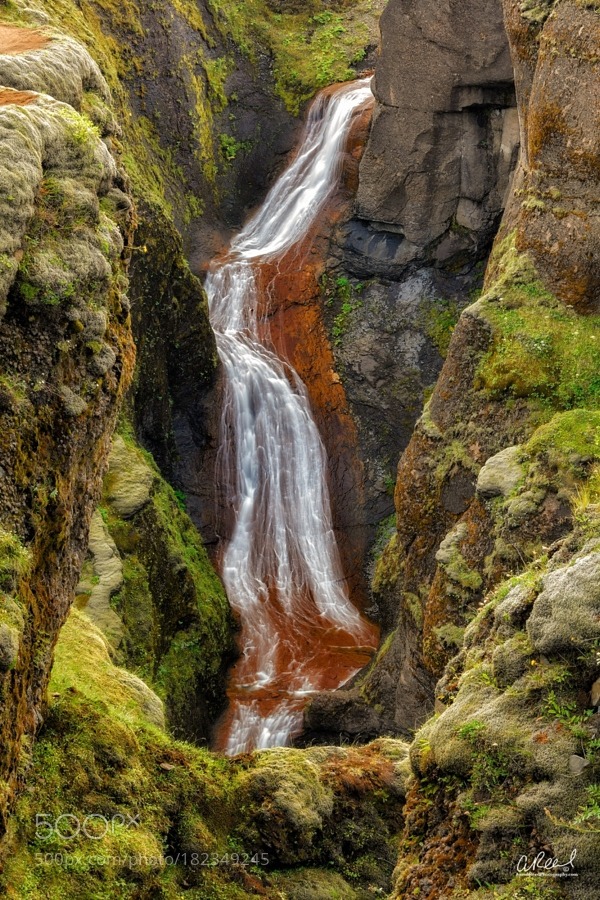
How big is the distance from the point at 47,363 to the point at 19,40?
631 cm

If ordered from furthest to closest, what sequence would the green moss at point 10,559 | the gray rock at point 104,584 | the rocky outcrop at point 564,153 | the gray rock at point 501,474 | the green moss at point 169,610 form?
1. the green moss at point 169,610
2. the gray rock at point 104,584
3. the rocky outcrop at point 564,153
4. the gray rock at point 501,474
5. the green moss at point 10,559

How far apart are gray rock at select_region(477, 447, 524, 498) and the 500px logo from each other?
696cm

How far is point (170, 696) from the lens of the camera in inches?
681

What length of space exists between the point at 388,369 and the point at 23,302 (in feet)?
60.5

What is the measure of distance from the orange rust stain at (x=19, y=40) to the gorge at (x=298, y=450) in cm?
13

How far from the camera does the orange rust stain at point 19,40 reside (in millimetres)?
10949

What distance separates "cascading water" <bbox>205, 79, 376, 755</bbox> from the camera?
801 inches

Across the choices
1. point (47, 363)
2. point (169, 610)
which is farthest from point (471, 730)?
point (169, 610)

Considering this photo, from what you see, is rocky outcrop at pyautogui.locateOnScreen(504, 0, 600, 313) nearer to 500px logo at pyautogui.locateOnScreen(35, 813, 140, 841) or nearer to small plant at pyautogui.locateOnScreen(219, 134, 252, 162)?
500px logo at pyautogui.locateOnScreen(35, 813, 140, 841)

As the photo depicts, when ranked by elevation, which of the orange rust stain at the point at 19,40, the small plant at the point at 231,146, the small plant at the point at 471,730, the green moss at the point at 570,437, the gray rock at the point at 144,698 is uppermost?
the small plant at the point at 231,146

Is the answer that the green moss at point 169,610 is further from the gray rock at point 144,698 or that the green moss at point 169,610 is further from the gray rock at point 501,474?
the gray rock at point 501,474

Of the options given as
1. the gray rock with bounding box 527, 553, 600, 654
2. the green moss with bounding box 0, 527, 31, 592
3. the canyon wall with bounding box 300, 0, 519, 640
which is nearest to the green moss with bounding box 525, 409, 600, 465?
the gray rock with bounding box 527, 553, 600, 654

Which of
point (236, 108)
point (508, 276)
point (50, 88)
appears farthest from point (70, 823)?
point (236, 108)

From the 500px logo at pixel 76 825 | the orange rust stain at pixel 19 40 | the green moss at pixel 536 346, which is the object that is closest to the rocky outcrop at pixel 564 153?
the green moss at pixel 536 346
